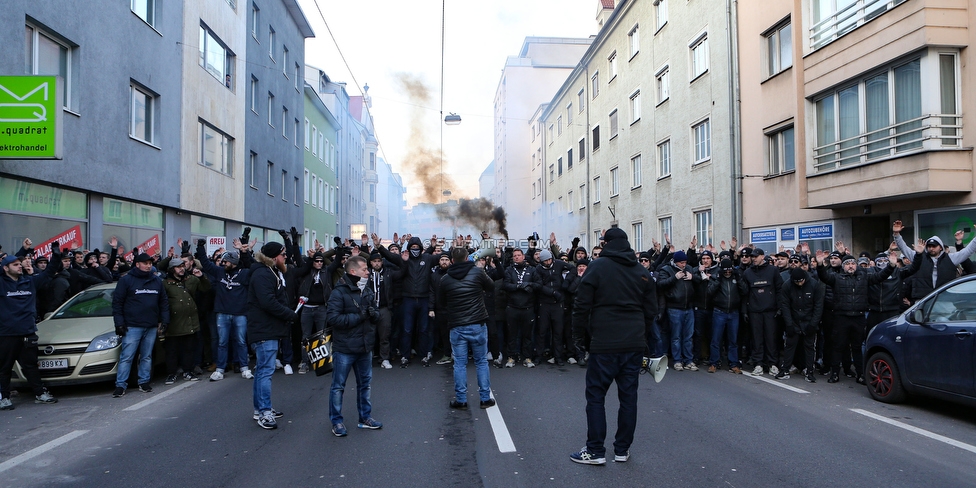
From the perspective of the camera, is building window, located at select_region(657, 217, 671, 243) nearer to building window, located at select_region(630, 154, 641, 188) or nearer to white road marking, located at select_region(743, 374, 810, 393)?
building window, located at select_region(630, 154, 641, 188)

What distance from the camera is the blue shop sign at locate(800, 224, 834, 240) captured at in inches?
587

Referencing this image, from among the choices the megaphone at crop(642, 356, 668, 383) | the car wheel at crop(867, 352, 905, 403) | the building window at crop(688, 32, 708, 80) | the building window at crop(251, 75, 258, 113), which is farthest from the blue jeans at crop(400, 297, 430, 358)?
the building window at crop(251, 75, 258, 113)

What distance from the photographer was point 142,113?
16078 millimetres

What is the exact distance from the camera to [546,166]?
160 feet

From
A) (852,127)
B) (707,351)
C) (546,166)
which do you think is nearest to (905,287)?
(707,351)

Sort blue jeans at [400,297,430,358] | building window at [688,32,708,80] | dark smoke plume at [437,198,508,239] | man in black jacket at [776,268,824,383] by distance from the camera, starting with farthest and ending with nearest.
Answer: dark smoke plume at [437,198,508,239]
building window at [688,32,708,80]
blue jeans at [400,297,430,358]
man in black jacket at [776,268,824,383]

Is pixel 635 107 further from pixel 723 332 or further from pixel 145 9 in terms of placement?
pixel 723 332

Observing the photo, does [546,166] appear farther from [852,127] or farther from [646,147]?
[852,127]

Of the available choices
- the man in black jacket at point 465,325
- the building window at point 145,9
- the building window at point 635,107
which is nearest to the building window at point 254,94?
the building window at point 145,9

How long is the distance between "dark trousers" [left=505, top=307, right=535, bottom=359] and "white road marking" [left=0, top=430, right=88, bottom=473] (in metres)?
5.95

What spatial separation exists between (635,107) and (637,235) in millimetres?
5567

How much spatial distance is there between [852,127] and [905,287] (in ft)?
19.8

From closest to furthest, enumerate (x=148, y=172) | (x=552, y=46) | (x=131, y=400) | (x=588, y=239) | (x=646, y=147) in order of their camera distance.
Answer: (x=131, y=400)
(x=148, y=172)
(x=646, y=147)
(x=588, y=239)
(x=552, y=46)

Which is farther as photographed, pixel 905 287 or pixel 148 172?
pixel 148 172
